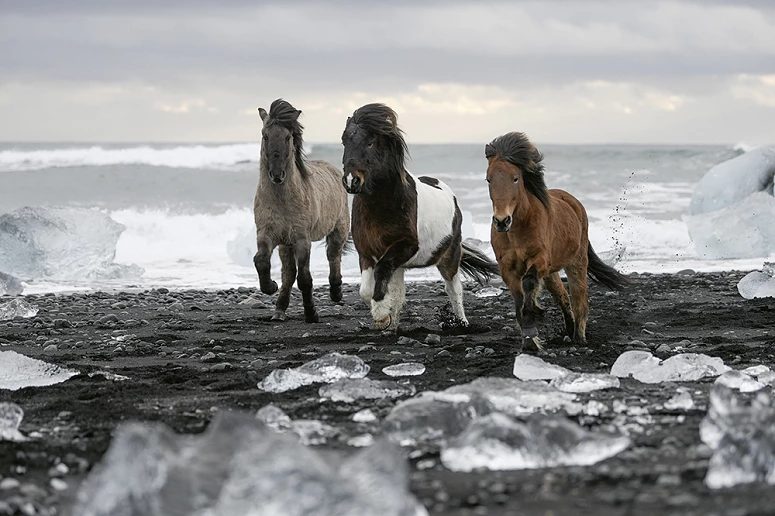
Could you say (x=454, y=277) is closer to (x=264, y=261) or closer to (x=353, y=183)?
(x=353, y=183)

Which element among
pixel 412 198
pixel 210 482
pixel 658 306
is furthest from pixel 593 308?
pixel 210 482

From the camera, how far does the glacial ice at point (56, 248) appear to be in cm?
1538

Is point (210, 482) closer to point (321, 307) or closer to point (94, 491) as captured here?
point (94, 491)

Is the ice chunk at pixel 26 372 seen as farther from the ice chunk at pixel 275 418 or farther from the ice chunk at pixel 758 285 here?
the ice chunk at pixel 758 285

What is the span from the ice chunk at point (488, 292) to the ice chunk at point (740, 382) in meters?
6.36

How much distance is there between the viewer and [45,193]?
29.7 m

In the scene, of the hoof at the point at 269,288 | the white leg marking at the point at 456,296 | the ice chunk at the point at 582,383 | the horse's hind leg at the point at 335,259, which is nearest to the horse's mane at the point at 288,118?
the hoof at the point at 269,288

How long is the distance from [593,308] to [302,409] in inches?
213

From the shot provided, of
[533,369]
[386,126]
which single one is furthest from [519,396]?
[386,126]

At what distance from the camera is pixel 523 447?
4000 millimetres

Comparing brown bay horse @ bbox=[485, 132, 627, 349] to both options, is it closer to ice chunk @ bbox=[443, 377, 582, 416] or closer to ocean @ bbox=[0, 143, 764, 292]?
ice chunk @ bbox=[443, 377, 582, 416]

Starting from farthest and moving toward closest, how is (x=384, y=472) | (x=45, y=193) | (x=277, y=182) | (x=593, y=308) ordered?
(x=45, y=193) < (x=593, y=308) < (x=277, y=182) < (x=384, y=472)

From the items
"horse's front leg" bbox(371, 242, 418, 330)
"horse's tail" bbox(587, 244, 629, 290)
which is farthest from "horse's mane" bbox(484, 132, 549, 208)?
"horse's tail" bbox(587, 244, 629, 290)

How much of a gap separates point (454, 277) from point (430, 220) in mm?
716
